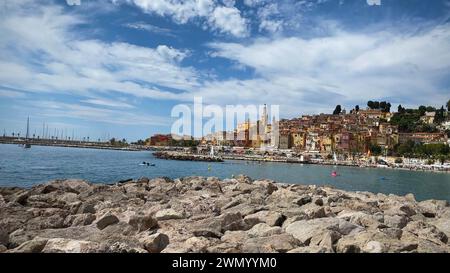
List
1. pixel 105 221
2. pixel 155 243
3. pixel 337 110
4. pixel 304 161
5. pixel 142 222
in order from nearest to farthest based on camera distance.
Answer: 1. pixel 155 243
2. pixel 142 222
3. pixel 105 221
4. pixel 304 161
5. pixel 337 110

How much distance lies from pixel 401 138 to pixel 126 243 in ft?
361

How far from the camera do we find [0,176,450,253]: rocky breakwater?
478 cm

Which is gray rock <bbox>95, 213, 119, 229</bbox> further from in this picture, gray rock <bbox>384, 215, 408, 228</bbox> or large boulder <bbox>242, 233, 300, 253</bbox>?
gray rock <bbox>384, 215, 408, 228</bbox>

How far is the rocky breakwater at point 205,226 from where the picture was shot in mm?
4781

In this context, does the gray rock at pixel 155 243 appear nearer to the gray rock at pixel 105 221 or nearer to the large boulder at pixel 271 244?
the large boulder at pixel 271 244

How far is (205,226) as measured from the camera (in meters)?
5.93

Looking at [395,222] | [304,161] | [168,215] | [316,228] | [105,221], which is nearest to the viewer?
[316,228]

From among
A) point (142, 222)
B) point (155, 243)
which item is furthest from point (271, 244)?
point (142, 222)

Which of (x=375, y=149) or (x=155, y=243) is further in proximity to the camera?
(x=375, y=149)

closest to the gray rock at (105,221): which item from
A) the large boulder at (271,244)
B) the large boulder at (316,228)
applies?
the large boulder at (271,244)

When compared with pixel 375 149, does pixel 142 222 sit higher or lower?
lower

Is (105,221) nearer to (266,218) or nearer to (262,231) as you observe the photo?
(262,231)

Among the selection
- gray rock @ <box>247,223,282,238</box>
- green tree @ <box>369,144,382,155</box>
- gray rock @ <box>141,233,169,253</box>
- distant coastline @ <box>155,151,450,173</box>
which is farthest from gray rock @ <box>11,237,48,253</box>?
green tree @ <box>369,144,382,155</box>

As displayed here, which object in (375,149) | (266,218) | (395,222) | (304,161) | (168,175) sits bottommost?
(304,161)
